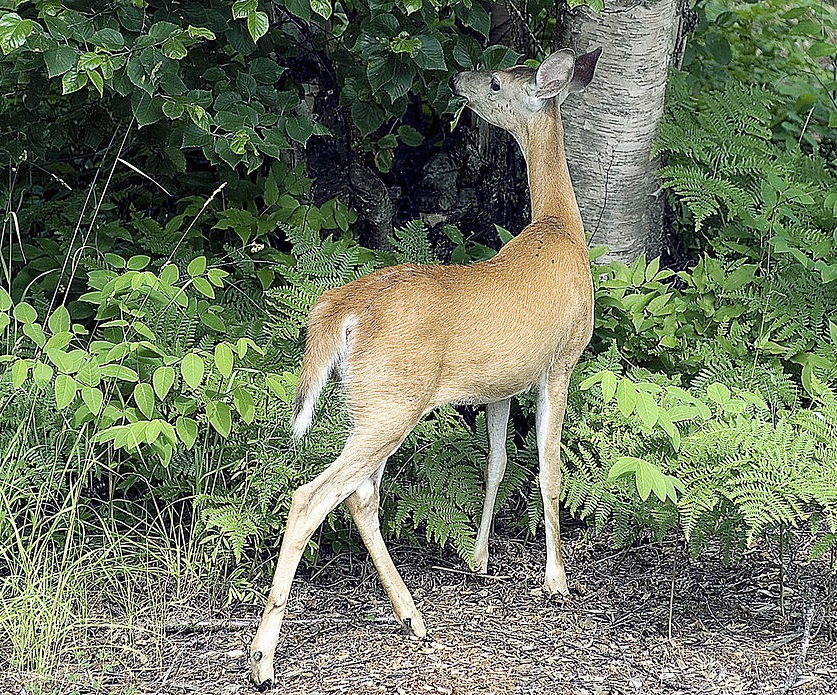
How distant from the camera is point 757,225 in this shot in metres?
5.59

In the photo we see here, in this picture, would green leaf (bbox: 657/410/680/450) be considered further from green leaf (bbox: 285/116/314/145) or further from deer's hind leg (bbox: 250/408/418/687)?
green leaf (bbox: 285/116/314/145)

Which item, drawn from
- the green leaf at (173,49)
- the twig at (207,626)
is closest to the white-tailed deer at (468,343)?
the twig at (207,626)

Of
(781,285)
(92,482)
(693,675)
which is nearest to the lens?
(693,675)

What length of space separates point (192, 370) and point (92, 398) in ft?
1.32

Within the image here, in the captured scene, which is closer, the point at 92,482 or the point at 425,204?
the point at 92,482

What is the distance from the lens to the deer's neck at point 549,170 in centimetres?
450

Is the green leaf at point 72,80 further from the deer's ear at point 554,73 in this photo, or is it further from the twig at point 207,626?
the twig at point 207,626

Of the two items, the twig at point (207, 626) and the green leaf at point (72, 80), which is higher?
the green leaf at point (72, 80)

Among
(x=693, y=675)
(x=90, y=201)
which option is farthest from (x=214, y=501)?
(x=90, y=201)

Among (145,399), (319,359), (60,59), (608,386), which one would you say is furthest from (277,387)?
(60,59)

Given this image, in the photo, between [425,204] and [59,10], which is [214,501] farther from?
[425,204]

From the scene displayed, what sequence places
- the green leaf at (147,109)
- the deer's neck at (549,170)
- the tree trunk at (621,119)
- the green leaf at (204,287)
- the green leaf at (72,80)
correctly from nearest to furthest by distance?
the green leaf at (72,80), the green leaf at (204,287), the green leaf at (147,109), the deer's neck at (549,170), the tree trunk at (621,119)

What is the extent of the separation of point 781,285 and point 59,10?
3459 mm

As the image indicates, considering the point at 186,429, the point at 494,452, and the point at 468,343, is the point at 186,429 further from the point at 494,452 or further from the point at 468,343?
the point at 494,452
